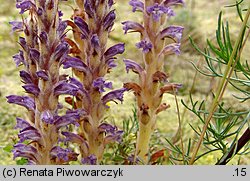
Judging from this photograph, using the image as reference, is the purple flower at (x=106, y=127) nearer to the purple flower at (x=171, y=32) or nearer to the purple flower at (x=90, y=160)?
the purple flower at (x=90, y=160)

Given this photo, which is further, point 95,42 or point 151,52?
point 151,52

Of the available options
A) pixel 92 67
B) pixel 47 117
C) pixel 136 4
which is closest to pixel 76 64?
pixel 92 67

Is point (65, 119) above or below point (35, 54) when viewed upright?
below

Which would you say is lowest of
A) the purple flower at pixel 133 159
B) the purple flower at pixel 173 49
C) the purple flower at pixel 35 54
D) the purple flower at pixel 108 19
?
the purple flower at pixel 133 159

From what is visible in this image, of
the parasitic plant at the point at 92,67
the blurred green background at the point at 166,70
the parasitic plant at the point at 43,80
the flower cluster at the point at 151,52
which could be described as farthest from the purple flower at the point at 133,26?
the blurred green background at the point at 166,70

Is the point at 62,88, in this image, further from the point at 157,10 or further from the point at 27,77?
the point at 157,10

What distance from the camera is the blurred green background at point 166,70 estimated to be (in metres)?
2.04

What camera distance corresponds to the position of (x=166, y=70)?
2707 mm

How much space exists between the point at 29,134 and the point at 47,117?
8 centimetres

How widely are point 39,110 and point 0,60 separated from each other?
155 centimetres

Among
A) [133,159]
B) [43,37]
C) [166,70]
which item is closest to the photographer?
[43,37]

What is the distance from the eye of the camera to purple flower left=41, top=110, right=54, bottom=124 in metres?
1.10

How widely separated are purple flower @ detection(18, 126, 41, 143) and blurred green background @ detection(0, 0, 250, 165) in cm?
45

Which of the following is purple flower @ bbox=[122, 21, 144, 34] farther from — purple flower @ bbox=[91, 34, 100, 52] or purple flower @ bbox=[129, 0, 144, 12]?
purple flower @ bbox=[91, 34, 100, 52]
